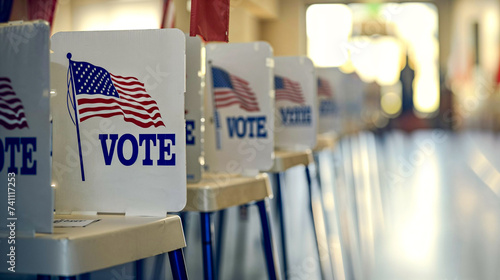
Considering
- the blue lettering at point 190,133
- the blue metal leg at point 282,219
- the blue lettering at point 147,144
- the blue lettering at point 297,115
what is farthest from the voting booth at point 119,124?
the blue lettering at point 297,115

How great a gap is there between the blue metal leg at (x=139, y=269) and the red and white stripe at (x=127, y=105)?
2.36ft

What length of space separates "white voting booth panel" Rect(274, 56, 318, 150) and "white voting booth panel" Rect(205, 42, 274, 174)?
759mm

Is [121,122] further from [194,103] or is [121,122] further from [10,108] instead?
[194,103]

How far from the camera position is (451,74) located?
1816 cm

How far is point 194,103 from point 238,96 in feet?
1.08

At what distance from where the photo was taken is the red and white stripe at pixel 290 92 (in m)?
2.60

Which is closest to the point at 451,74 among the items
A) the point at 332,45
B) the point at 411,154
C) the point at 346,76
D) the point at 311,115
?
the point at 332,45

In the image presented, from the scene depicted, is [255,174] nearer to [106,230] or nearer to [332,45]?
[106,230]

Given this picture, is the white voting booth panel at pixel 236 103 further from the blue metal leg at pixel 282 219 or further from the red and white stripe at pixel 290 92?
the red and white stripe at pixel 290 92

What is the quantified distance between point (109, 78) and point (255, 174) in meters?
0.74

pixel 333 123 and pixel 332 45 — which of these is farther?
pixel 332 45

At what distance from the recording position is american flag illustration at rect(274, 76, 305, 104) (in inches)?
102

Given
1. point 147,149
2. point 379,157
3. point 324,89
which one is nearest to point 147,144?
point 147,149

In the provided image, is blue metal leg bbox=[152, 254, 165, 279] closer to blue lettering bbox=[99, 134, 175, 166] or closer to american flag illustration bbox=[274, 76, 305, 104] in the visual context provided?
blue lettering bbox=[99, 134, 175, 166]
